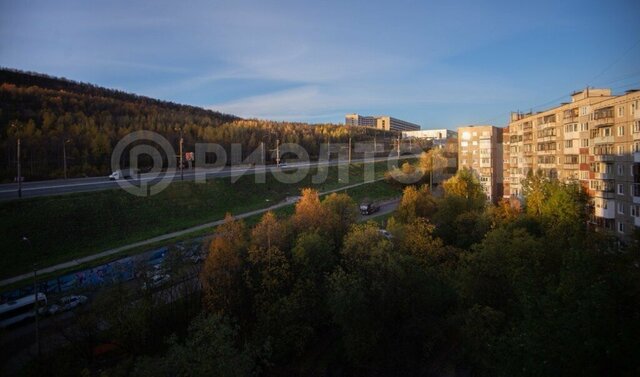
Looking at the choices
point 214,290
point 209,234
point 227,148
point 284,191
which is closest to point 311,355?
point 214,290

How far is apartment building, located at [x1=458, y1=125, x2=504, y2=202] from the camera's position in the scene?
40500mm

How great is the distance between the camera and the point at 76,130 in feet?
145

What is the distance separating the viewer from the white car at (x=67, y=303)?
1717 centimetres

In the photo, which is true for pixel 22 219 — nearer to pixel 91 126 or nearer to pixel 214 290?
pixel 214 290

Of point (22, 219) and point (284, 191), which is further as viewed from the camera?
point (284, 191)

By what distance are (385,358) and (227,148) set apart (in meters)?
44.6

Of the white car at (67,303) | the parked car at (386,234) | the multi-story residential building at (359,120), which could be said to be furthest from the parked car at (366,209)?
the multi-story residential building at (359,120)

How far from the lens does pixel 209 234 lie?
25250 mm

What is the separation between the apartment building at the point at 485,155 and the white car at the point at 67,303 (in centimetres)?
3508

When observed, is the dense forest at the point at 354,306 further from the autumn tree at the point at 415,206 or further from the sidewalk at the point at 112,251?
the autumn tree at the point at 415,206

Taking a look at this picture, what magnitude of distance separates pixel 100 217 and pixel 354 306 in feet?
60.3

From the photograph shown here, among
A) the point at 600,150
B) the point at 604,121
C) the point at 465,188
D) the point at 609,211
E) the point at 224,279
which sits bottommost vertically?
the point at 224,279

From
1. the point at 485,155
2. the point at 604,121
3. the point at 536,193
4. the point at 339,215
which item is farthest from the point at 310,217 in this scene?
the point at 485,155

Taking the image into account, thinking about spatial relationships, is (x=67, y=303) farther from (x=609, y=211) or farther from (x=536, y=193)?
(x=609, y=211)
